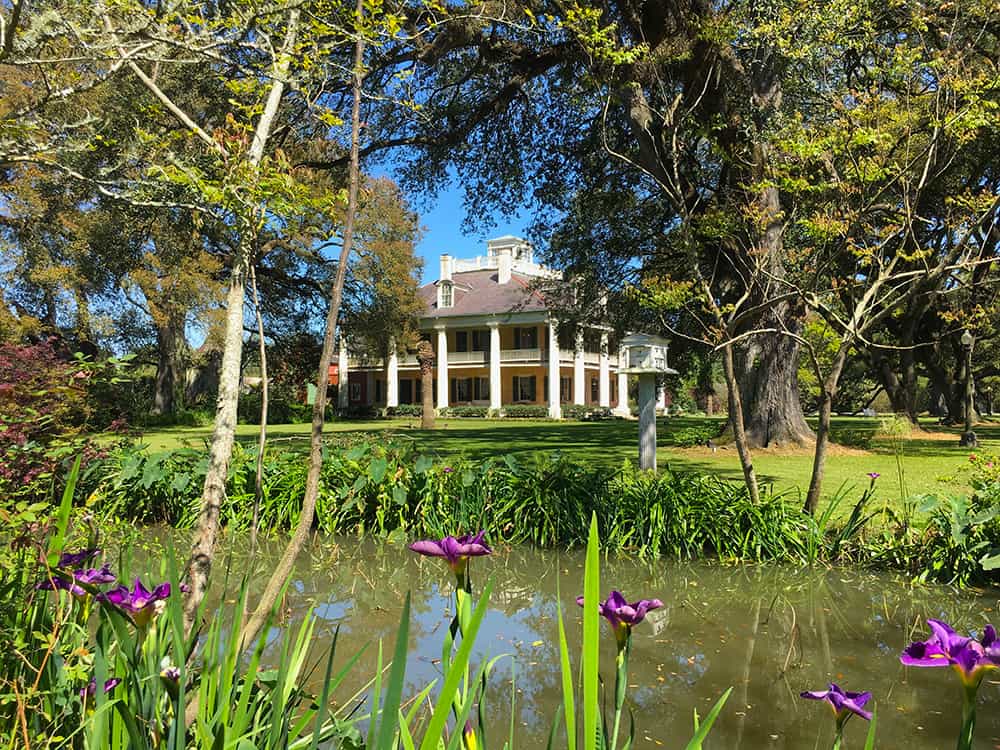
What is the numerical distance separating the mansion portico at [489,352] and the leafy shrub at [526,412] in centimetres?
92

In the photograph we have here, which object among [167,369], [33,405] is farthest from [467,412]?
[33,405]

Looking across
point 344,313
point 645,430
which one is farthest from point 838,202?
point 344,313

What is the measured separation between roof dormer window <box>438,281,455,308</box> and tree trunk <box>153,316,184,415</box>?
16.1 metres

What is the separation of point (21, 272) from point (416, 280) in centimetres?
1511

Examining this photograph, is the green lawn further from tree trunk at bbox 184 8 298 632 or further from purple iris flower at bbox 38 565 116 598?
purple iris flower at bbox 38 565 116 598

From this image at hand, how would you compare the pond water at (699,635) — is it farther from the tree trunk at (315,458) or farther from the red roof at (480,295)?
the red roof at (480,295)

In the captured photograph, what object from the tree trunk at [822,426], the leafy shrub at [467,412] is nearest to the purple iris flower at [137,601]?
the tree trunk at [822,426]

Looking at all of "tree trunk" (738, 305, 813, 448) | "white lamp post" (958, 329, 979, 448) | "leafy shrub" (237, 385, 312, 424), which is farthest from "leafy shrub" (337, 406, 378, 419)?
"white lamp post" (958, 329, 979, 448)

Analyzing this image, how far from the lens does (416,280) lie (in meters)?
32.3

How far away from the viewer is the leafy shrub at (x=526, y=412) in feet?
116

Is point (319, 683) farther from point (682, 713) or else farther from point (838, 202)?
point (838, 202)

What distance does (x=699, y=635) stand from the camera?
13.8ft

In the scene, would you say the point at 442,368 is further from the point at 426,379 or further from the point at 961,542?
the point at 961,542

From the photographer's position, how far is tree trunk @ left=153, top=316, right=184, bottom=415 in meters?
26.9
